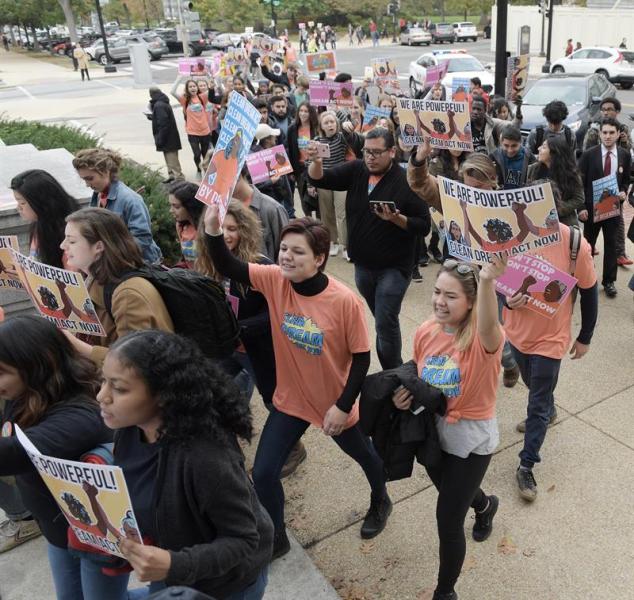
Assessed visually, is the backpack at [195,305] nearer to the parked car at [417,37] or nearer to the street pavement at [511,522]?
the street pavement at [511,522]

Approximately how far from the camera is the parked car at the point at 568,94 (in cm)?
1341

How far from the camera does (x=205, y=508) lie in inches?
77.9

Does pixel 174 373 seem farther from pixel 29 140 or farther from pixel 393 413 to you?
pixel 29 140

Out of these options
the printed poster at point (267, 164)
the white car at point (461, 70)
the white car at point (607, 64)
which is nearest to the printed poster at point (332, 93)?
the printed poster at point (267, 164)

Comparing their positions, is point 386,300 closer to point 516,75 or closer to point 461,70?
point 516,75

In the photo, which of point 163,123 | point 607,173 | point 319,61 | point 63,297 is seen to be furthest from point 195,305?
point 319,61

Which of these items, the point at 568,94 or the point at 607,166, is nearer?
the point at 607,166

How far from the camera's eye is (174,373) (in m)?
2.08

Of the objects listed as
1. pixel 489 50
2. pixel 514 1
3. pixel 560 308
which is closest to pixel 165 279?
pixel 560 308

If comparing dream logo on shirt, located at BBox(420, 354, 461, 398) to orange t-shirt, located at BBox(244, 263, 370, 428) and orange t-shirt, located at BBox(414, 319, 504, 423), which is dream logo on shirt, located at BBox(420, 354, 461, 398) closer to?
orange t-shirt, located at BBox(414, 319, 504, 423)

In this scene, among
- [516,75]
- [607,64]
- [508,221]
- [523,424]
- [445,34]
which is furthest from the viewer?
[445,34]

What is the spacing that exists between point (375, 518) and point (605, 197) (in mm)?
4161

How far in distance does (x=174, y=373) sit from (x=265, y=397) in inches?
74.3

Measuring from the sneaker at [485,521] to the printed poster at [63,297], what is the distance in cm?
222
